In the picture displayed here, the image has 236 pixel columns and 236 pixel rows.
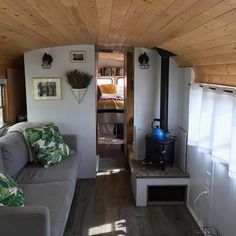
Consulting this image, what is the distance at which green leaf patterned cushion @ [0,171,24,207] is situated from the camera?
226 cm

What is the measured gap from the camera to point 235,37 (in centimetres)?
177

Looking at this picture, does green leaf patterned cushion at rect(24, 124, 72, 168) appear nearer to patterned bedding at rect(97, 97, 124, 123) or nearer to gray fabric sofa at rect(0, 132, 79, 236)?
gray fabric sofa at rect(0, 132, 79, 236)

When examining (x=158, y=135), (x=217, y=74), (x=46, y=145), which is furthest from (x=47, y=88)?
(x=217, y=74)

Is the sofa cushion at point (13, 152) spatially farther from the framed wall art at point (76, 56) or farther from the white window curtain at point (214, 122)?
the white window curtain at point (214, 122)

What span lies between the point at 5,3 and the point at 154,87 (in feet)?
9.77

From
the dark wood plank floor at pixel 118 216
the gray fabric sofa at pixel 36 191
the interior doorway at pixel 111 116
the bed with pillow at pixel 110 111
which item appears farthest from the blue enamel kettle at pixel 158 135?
the bed with pillow at pixel 110 111

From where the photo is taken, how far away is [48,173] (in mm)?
3434

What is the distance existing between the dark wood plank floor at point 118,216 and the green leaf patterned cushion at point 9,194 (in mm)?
944

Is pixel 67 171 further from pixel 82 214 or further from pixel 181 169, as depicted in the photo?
pixel 181 169

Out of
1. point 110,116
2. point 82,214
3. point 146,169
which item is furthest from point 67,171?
point 110,116

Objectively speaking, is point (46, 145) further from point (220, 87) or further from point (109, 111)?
point (109, 111)

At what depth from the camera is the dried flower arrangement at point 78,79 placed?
4.27 m

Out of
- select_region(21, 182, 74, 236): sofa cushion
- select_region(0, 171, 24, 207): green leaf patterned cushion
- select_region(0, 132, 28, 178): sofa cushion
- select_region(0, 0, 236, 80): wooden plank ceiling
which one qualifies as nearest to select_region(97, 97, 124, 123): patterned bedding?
select_region(0, 132, 28, 178): sofa cushion

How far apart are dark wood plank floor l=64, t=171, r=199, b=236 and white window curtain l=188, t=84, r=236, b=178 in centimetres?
92
